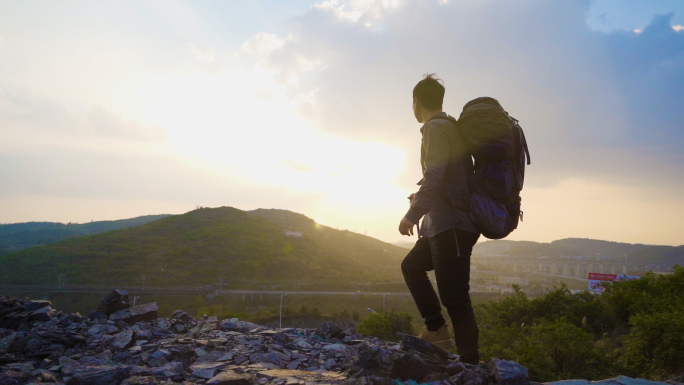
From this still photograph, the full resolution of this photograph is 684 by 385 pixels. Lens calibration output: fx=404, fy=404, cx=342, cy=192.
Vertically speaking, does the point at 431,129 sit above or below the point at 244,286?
above

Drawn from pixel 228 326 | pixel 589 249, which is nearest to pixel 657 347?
pixel 228 326

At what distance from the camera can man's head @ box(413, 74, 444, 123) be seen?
350cm

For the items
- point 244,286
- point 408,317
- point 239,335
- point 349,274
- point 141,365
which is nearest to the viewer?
point 141,365

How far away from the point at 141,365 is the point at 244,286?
50610 mm

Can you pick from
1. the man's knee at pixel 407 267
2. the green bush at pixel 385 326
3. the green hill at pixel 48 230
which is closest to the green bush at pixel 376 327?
the green bush at pixel 385 326

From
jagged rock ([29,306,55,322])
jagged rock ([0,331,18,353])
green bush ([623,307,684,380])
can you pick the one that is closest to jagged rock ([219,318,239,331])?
jagged rock ([0,331,18,353])

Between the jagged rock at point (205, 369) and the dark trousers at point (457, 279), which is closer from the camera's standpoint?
the dark trousers at point (457, 279)

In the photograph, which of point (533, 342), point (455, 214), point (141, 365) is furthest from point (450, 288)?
point (533, 342)

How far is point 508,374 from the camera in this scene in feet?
9.80

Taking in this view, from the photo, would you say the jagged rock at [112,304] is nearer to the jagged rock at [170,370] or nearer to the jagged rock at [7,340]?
the jagged rock at [7,340]

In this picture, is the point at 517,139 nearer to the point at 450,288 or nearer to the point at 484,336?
the point at 450,288

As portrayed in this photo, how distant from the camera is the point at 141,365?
3.73 m

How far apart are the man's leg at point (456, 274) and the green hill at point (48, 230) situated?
94.4 meters

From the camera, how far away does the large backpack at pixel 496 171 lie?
3059 millimetres
